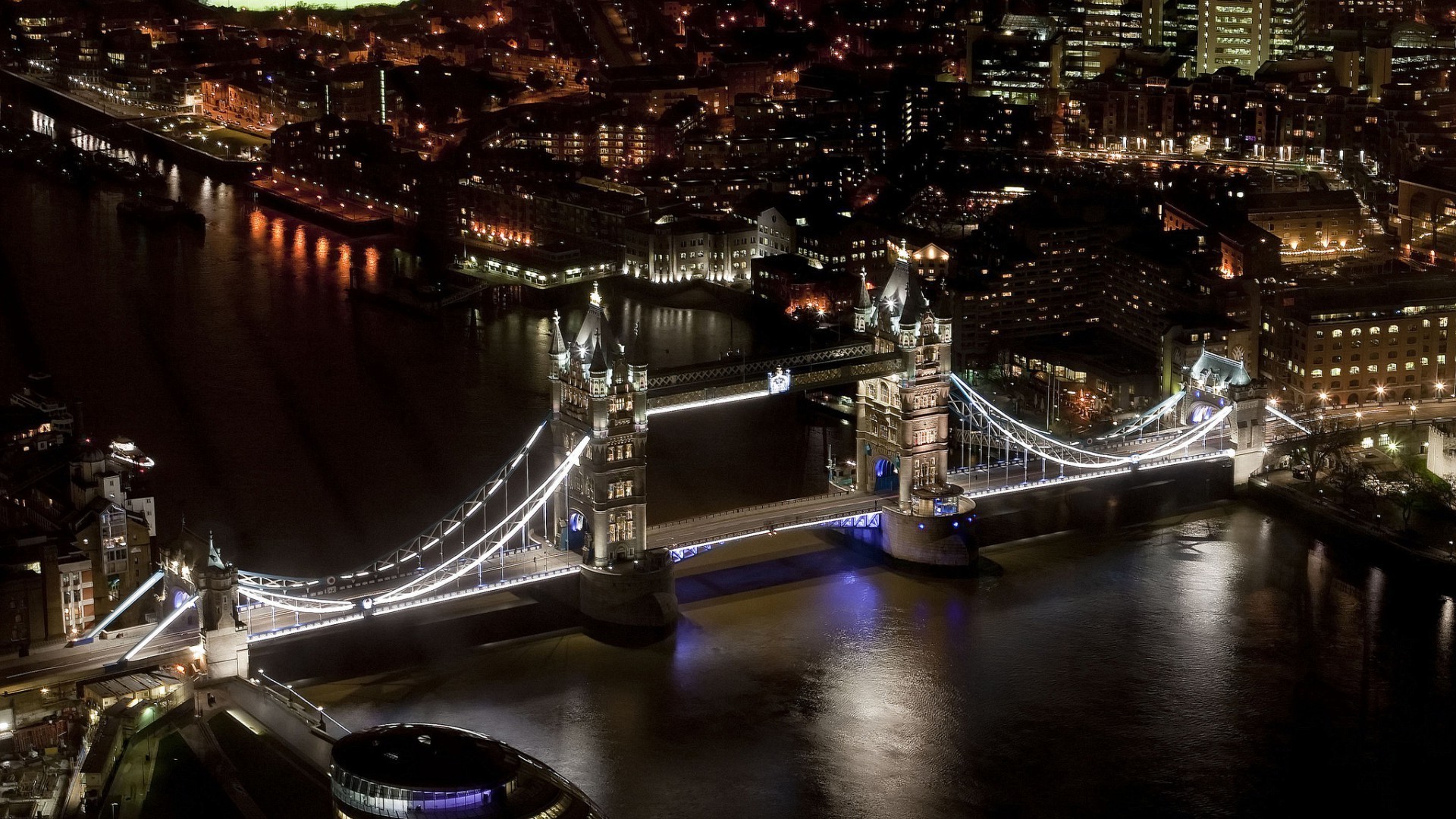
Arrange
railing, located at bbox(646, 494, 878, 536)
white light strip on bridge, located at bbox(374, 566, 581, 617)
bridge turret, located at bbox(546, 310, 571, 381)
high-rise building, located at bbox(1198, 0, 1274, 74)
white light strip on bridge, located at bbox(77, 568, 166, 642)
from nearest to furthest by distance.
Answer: white light strip on bridge, located at bbox(77, 568, 166, 642), white light strip on bridge, located at bbox(374, 566, 581, 617), bridge turret, located at bbox(546, 310, 571, 381), railing, located at bbox(646, 494, 878, 536), high-rise building, located at bbox(1198, 0, 1274, 74)

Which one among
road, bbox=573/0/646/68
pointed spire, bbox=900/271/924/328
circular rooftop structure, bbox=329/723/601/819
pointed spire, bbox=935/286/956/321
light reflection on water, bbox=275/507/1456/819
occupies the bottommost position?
light reflection on water, bbox=275/507/1456/819

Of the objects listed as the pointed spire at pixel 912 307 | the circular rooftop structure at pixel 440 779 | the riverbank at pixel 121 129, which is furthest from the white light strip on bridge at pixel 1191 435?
the riverbank at pixel 121 129

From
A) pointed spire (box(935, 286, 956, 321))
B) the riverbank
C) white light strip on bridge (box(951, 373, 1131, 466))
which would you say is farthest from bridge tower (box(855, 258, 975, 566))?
the riverbank

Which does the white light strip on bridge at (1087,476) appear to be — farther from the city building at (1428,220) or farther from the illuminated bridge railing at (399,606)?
the city building at (1428,220)

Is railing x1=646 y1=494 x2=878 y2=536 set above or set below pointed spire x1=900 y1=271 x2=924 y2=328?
below

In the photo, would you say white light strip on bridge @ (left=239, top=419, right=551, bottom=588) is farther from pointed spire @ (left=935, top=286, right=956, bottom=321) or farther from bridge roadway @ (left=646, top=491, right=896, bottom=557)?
pointed spire @ (left=935, top=286, right=956, bottom=321)
